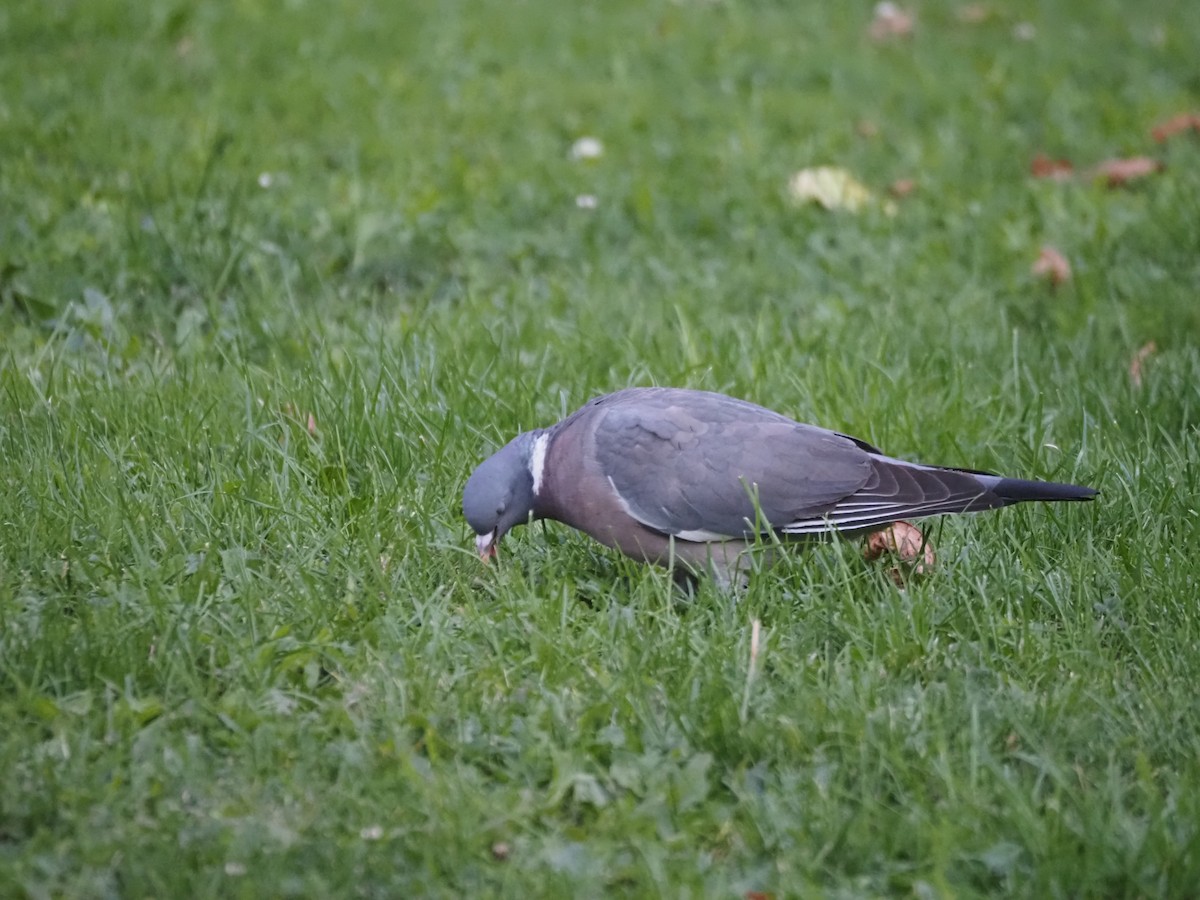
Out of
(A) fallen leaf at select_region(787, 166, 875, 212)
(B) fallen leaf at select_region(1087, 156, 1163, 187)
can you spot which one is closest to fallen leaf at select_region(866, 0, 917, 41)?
(B) fallen leaf at select_region(1087, 156, 1163, 187)

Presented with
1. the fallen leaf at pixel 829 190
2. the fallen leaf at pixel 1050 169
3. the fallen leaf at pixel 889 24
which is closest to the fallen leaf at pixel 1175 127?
the fallen leaf at pixel 1050 169

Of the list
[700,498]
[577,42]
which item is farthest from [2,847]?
[577,42]

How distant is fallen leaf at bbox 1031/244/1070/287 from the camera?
502 centimetres

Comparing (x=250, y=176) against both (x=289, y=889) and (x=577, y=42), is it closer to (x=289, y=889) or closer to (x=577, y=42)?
(x=577, y=42)

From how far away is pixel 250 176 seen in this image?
→ 5340mm

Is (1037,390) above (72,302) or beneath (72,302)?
beneath

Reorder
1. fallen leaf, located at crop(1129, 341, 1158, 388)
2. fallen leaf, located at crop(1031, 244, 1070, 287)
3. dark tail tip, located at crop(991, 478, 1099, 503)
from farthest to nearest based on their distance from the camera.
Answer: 1. fallen leaf, located at crop(1031, 244, 1070, 287)
2. fallen leaf, located at crop(1129, 341, 1158, 388)
3. dark tail tip, located at crop(991, 478, 1099, 503)

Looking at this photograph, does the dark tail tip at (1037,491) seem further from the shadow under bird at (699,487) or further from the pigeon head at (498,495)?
the pigeon head at (498,495)

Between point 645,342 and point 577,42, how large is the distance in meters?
3.36

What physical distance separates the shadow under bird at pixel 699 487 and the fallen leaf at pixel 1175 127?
387 cm

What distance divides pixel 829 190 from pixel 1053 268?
3.55 feet

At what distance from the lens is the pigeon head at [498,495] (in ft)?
10.3

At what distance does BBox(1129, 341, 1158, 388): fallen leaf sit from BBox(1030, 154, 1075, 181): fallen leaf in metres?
1.66

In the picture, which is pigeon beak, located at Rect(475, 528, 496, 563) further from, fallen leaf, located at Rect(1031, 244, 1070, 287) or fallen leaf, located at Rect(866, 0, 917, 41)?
fallen leaf, located at Rect(866, 0, 917, 41)
